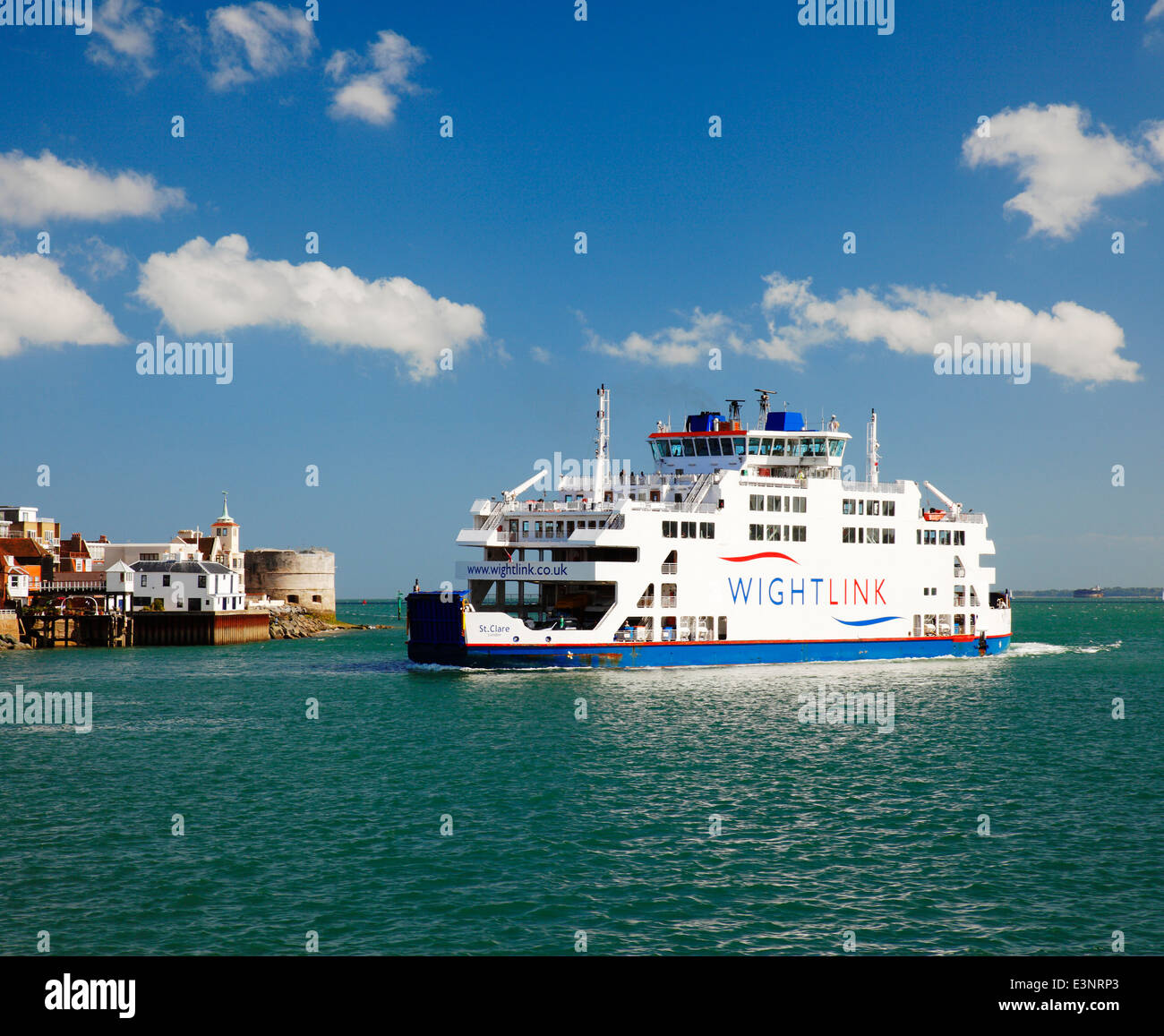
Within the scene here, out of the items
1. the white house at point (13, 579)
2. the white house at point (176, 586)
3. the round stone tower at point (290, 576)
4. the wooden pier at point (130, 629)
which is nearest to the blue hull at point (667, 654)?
the wooden pier at point (130, 629)

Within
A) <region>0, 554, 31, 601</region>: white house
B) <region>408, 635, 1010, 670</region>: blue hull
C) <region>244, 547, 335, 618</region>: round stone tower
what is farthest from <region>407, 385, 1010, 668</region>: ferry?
<region>244, 547, 335, 618</region>: round stone tower

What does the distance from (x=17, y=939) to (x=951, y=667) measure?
1811 inches

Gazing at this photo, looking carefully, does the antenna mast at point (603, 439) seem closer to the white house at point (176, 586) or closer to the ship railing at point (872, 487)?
the ship railing at point (872, 487)

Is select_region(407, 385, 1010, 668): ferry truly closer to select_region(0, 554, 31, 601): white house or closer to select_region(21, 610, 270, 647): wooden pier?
select_region(21, 610, 270, 647): wooden pier

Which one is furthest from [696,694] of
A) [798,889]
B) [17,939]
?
[17,939]

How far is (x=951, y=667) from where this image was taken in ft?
172

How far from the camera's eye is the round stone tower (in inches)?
4326

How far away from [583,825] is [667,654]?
74.9 ft

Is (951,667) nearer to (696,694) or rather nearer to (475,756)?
(696,694)

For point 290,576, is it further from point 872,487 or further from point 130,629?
point 872,487

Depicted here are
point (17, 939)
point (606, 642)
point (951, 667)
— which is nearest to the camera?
point (17, 939)

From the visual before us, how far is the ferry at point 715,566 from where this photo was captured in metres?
43.0

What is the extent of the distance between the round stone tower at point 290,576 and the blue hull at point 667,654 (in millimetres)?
67993

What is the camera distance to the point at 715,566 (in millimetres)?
45500
